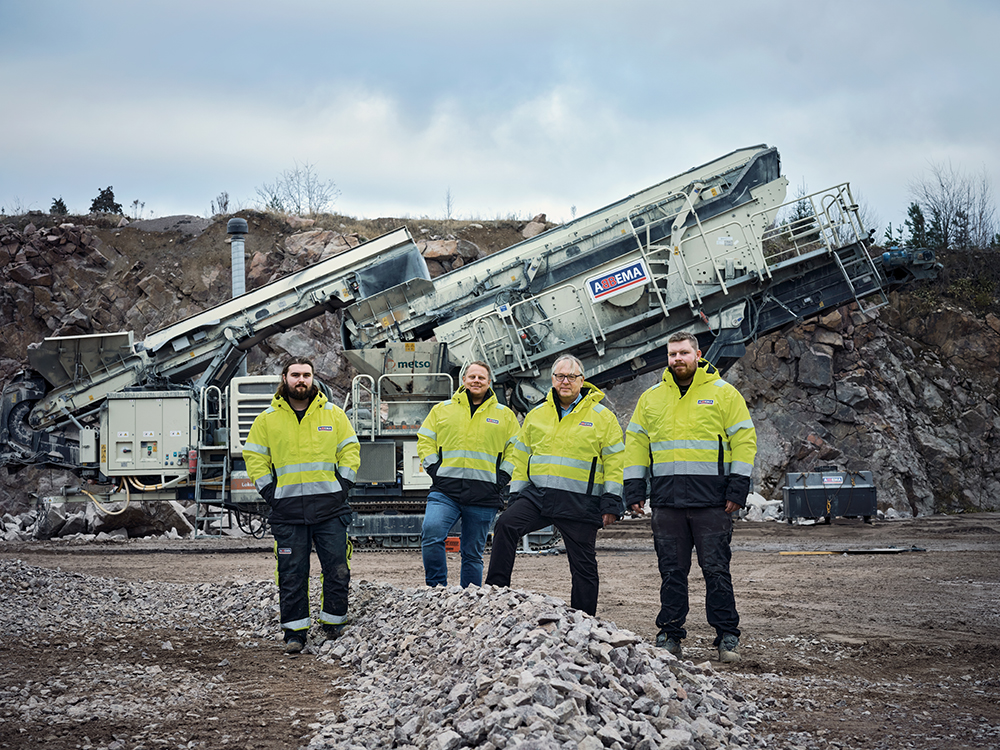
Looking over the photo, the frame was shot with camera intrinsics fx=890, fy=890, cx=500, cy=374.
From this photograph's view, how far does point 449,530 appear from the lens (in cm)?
607

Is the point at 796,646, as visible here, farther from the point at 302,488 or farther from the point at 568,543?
the point at 302,488

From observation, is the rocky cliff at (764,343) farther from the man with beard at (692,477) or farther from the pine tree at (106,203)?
the man with beard at (692,477)

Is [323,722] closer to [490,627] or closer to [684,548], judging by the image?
[490,627]

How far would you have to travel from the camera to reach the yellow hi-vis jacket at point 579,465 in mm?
5414

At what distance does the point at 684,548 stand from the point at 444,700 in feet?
6.98

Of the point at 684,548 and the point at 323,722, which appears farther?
the point at 684,548

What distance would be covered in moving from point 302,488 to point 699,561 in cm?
260

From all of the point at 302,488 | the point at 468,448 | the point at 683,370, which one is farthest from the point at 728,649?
the point at 302,488

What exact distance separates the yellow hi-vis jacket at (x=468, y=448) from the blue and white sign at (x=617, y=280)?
6.20 meters

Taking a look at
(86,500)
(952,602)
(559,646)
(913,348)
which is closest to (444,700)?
(559,646)

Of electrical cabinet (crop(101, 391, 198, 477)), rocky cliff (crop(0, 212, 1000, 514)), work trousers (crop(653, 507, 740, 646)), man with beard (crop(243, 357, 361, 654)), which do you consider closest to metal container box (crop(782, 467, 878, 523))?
rocky cliff (crop(0, 212, 1000, 514))

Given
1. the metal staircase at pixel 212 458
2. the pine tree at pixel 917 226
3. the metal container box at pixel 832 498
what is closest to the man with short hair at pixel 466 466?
the metal staircase at pixel 212 458

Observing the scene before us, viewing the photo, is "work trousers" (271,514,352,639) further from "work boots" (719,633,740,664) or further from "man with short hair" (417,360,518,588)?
"work boots" (719,633,740,664)

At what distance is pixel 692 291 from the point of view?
12.0 metres
